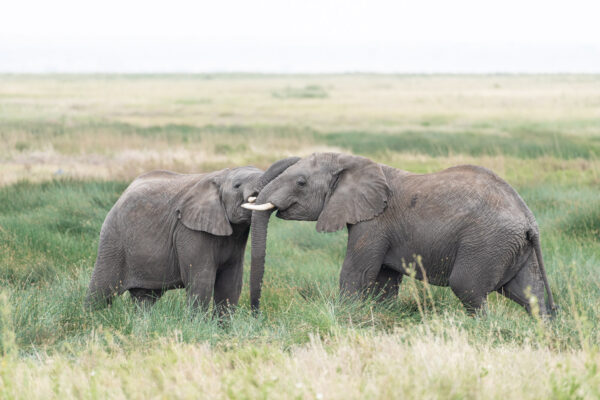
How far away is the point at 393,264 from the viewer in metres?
5.97

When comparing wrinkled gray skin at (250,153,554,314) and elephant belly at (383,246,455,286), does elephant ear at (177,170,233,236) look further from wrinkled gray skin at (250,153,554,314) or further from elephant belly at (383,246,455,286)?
elephant belly at (383,246,455,286)

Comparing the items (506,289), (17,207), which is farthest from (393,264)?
(17,207)

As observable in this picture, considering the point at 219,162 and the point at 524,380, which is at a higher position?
the point at 524,380

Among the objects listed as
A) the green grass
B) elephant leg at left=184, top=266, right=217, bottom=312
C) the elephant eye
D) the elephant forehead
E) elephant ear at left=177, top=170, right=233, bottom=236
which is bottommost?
the green grass

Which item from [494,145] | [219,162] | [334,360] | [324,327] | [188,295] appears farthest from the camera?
[494,145]

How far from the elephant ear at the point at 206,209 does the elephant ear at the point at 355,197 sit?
0.76m

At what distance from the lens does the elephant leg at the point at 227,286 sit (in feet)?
20.2

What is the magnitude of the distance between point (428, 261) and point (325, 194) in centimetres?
96

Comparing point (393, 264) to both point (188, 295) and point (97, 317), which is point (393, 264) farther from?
point (97, 317)

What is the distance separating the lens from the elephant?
5762 millimetres

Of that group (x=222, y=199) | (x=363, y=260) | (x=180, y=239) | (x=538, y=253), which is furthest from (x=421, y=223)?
(x=180, y=239)

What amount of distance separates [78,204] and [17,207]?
112 cm

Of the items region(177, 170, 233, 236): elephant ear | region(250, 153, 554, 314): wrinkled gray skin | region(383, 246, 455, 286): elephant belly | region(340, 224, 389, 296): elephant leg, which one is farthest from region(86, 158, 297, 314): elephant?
region(383, 246, 455, 286): elephant belly

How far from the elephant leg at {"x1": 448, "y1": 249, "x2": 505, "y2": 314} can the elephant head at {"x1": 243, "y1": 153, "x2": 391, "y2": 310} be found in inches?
29.7
